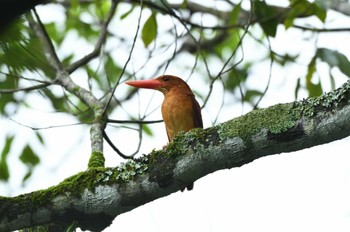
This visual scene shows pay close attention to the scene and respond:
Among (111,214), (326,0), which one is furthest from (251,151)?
(326,0)

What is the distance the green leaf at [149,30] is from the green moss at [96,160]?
4.04ft

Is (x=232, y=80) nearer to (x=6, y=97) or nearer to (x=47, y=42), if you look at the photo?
(x=47, y=42)

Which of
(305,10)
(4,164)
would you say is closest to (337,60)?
(305,10)

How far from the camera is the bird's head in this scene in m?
4.58

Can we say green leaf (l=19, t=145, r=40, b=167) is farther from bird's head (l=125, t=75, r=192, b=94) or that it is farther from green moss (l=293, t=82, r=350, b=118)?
green moss (l=293, t=82, r=350, b=118)

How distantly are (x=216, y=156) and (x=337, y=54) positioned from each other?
7.17 ft

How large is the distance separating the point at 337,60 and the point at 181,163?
7.00ft

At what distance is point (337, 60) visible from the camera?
13.4 ft

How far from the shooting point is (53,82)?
391 cm

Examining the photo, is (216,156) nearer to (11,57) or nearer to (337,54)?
(11,57)

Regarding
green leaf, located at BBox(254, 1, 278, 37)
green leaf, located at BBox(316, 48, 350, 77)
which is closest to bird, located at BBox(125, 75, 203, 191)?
green leaf, located at BBox(254, 1, 278, 37)

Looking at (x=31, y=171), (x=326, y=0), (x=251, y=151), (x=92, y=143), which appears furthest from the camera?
(x=31, y=171)

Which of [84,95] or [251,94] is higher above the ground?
[251,94]

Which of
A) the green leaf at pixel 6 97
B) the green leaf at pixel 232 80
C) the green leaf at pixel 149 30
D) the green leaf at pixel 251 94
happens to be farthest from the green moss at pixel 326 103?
the green leaf at pixel 232 80
